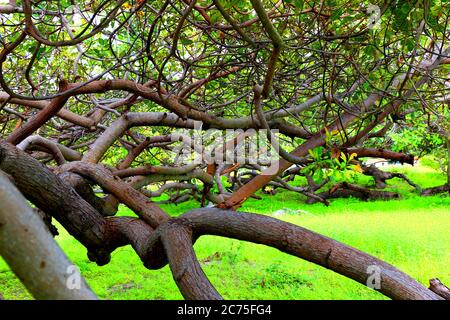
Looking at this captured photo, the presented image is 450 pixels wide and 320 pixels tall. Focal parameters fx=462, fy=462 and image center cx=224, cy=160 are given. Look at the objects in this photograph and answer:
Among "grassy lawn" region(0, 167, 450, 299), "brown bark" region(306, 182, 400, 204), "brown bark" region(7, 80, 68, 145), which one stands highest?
"brown bark" region(306, 182, 400, 204)

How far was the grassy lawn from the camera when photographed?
5.29 m

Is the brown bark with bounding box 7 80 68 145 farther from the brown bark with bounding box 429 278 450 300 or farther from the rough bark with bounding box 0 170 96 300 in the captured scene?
the brown bark with bounding box 429 278 450 300

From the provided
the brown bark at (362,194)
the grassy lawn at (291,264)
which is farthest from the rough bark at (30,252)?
the brown bark at (362,194)

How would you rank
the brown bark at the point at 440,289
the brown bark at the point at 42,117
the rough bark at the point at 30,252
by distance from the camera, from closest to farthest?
the rough bark at the point at 30,252 < the brown bark at the point at 440,289 < the brown bark at the point at 42,117

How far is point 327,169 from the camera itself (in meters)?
2.78

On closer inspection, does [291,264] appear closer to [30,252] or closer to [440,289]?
[440,289]

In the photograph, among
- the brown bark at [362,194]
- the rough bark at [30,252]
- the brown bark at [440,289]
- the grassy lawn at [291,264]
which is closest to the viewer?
the rough bark at [30,252]

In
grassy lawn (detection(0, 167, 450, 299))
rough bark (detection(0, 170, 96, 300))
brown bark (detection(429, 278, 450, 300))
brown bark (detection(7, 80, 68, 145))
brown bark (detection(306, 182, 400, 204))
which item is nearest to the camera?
rough bark (detection(0, 170, 96, 300))

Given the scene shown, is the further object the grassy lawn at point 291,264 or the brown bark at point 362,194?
the brown bark at point 362,194

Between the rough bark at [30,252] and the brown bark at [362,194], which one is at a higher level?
the brown bark at [362,194]

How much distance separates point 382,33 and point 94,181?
2.23 m

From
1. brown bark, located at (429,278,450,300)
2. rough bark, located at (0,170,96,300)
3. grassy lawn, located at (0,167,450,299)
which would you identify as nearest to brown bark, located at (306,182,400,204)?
grassy lawn, located at (0,167,450,299)

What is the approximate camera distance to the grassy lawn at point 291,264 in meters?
5.29

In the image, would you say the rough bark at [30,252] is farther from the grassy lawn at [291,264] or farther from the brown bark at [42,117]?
the grassy lawn at [291,264]
